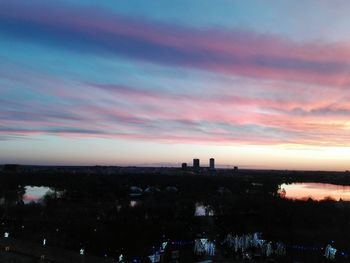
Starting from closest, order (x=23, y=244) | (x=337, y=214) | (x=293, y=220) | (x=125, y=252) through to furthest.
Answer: (x=23, y=244) < (x=125, y=252) < (x=293, y=220) < (x=337, y=214)

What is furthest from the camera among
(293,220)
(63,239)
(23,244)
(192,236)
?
(293,220)

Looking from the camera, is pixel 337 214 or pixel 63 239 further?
pixel 337 214

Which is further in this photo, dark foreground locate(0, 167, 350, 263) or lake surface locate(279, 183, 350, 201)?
lake surface locate(279, 183, 350, 201)

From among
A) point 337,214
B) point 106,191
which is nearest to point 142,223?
point 337,214

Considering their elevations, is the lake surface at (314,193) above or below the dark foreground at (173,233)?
above

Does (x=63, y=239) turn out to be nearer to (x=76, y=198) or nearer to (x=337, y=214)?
(x=337, y=214)

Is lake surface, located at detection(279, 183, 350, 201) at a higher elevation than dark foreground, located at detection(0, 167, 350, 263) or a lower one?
higher

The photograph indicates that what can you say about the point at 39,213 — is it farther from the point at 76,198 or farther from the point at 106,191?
the point at 106,191

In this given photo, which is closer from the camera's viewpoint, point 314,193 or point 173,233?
point 173,233

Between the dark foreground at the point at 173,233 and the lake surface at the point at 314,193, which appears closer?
the dark foreground at the point at 173,233

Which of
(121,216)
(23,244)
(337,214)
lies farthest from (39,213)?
(337,214)

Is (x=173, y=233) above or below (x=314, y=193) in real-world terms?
below
